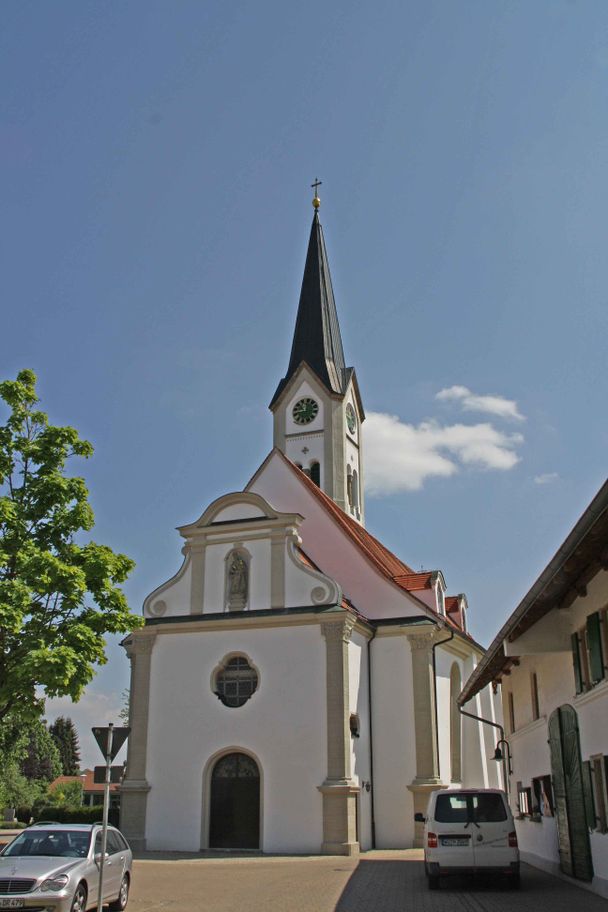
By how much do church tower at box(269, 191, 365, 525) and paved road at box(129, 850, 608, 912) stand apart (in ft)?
64.5

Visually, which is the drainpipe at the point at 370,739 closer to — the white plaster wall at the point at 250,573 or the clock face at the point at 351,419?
the white plaster wall at the point at 250,573

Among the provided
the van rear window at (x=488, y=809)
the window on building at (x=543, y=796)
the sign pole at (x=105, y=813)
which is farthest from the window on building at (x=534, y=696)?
the sign pole at (x=105, y=813)

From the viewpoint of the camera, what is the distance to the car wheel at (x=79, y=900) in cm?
1148

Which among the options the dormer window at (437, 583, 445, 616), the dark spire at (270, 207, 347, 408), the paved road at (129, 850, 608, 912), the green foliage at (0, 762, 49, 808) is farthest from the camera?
the green foliage at (0, 762, 49, 808)

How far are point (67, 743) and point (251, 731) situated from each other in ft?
285

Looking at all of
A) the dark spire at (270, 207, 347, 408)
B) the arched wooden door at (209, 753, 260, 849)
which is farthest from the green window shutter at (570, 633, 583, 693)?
the dark spire at (270, 207, 347, 408)

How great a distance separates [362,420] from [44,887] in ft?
111

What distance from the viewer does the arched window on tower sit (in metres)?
30.9

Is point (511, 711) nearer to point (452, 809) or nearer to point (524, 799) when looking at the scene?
point (524, 799)

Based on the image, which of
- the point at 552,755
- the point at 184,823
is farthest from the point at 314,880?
the point at 184,823

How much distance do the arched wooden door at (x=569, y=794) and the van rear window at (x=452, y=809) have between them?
1804 millimetres

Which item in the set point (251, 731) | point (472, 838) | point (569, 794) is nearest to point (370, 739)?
point (251, 731)

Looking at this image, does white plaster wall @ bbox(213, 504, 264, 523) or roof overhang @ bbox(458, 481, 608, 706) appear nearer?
roof overhang @ bbox(458, 481, 608, 706)

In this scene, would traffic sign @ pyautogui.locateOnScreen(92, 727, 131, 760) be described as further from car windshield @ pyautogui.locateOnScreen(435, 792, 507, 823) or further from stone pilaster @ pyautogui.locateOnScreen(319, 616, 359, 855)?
stone pilaster @ pyautogui.locateOnScreen(319, 616, 359, 855)
